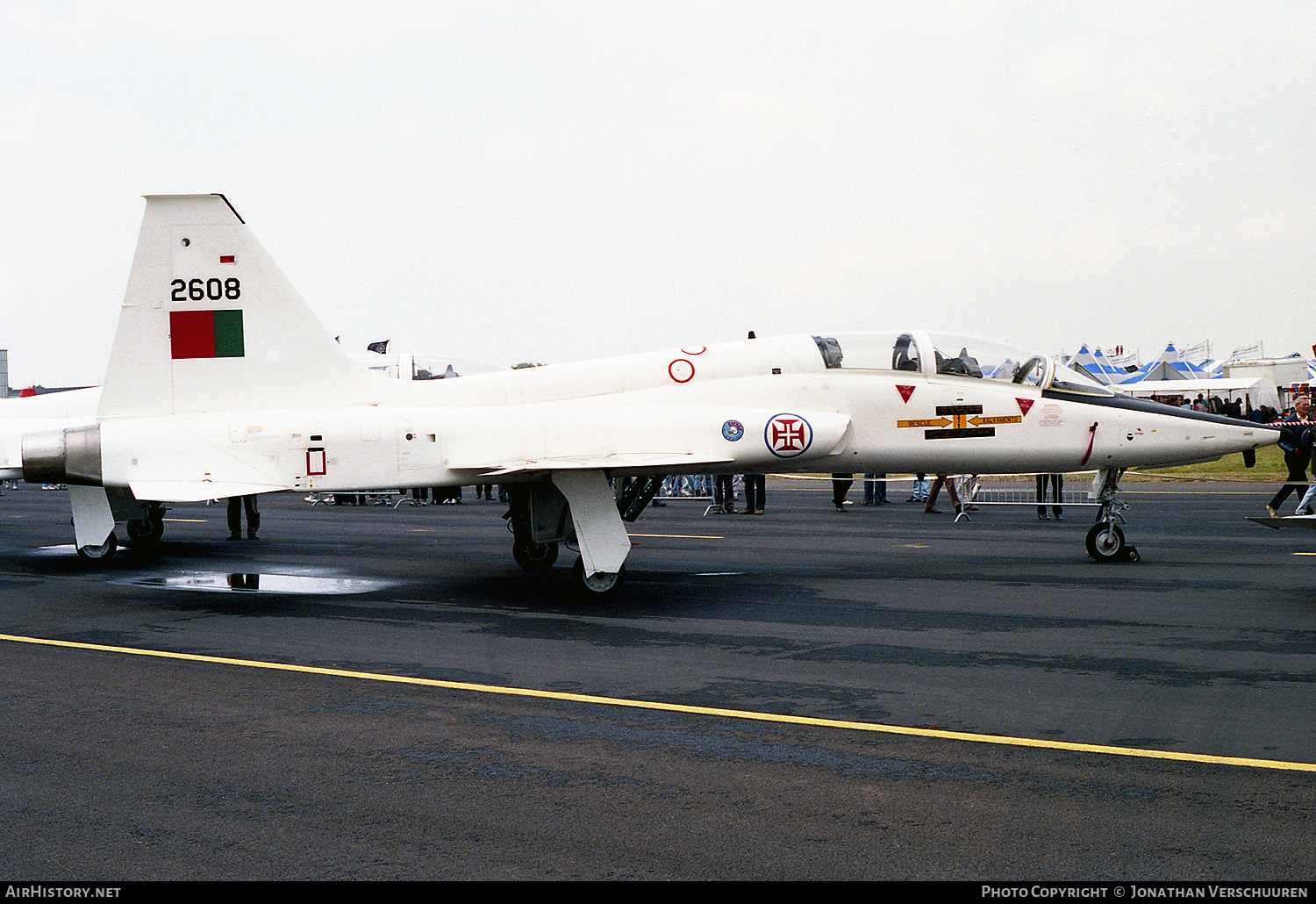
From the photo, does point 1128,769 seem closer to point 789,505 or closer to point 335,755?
point 335,755

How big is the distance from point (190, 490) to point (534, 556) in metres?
4.95

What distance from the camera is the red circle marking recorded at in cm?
1373

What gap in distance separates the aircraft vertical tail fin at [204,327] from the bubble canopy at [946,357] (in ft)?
19.9

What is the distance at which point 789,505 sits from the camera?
28453 mm

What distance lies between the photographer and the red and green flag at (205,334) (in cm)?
1300

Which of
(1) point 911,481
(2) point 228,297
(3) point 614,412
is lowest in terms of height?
(1) point 911,481

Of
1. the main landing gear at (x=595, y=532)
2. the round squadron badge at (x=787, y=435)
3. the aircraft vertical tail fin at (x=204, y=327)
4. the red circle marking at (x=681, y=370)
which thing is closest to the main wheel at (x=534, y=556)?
the main landing gear at (x=595, y=532)

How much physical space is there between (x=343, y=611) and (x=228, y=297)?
3.80 m

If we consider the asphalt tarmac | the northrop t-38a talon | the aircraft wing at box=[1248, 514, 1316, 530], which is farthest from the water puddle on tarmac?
the aircraft wing at box=[1248, 514, 1316, 530]

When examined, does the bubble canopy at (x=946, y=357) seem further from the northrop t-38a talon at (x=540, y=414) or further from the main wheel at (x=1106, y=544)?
the main wheel at (x=1106, y=544)

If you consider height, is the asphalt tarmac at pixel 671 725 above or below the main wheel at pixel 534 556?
below

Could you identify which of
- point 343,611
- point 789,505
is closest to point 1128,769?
point 343,611

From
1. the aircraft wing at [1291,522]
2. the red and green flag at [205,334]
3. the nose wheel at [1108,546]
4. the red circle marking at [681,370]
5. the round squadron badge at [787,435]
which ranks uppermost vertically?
the red and green flag at [205,334]

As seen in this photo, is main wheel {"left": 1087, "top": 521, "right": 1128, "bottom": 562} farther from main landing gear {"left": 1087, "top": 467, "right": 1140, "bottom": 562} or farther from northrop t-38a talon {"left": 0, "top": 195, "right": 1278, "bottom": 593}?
northrop t-38a talon {"left": 0, "top": 195, "right": 1278, "bottom": 593}
